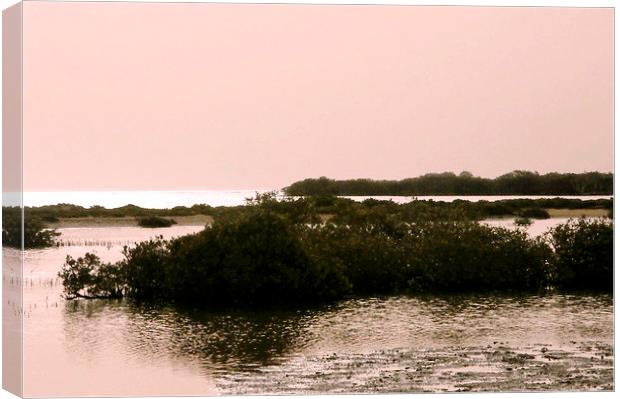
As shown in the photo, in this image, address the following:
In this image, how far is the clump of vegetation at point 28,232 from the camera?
1084cm

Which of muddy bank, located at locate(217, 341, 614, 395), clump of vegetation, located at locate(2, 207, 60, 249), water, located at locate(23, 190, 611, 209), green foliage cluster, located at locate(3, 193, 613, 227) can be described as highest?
water, located at locate(23, 190, 611, 209)

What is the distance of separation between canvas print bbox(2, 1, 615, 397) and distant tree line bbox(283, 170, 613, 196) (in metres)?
0.02

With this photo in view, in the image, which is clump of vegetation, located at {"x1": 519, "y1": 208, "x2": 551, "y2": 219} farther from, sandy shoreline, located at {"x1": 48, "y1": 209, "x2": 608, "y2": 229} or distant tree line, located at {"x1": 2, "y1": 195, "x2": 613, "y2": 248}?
sandy shoreline, located at {"x1": 48, "y1": 209, "x2": 608, "y2": 229}

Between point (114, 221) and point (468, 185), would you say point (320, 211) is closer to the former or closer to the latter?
point (468, 185)

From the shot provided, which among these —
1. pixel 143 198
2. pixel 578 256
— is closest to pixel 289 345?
pixel 143 198

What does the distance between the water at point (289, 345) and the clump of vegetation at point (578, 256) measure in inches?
20.2

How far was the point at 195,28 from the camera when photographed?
11328 mm

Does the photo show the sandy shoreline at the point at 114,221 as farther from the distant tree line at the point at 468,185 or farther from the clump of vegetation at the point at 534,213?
the clump of vegetation at the point at 534,213

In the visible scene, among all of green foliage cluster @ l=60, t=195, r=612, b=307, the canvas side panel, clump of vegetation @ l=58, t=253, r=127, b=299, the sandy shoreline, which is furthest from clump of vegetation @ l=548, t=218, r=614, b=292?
the canvas side panel

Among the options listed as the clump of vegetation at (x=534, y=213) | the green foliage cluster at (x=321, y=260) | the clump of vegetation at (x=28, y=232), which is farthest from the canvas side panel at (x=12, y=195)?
the clump of vegetation at (x=534, y=213)

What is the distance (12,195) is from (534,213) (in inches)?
203

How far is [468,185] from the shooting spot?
11.8 meters

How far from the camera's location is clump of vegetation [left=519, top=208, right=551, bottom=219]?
1205 centimetres

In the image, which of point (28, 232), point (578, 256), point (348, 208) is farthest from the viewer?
point (578, 256)
